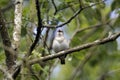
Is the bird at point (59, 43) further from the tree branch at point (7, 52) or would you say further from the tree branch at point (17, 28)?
the tree branch at point (7, 52)

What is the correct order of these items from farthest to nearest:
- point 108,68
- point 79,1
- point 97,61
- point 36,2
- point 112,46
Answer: point 97,61 < point 108,68 < point 112,46 < point 79,1 < point 36,2

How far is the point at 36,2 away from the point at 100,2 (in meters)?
1.38

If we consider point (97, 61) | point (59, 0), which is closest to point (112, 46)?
point (59, 0)

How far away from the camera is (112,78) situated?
1219cm

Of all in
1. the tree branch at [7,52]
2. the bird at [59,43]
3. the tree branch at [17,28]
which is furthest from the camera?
the bird at [59,43]

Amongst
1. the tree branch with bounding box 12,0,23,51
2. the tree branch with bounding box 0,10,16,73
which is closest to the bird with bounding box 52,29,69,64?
the tree branch with bounding box 12,0,23,51

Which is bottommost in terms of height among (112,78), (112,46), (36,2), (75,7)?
(112,78)

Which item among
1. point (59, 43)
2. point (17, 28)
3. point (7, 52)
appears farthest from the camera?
point (59, 43)

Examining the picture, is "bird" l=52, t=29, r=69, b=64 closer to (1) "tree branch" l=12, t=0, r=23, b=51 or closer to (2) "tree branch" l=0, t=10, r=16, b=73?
(1) "tree branch" l=12, t=0, r=23, b=51

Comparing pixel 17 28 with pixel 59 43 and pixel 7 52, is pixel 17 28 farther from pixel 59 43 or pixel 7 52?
pixel 59 43

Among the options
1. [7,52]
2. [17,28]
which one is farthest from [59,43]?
[7,52]

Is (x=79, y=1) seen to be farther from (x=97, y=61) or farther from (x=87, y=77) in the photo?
(x=97, y=61)

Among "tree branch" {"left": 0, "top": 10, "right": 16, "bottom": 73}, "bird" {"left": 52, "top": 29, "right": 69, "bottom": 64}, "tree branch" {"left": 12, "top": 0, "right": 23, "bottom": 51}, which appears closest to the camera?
"tree branch" {"left": 0, "top": 10, "right": 16, "bottom": 73}

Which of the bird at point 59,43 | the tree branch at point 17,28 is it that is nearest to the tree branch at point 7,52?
the tree branch at point 17,28
